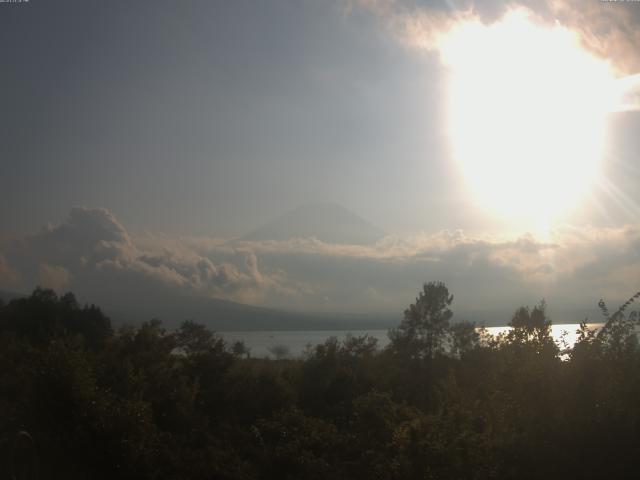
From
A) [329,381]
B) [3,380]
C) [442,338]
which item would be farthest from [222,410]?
[442,338]

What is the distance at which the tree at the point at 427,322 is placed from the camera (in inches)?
1729

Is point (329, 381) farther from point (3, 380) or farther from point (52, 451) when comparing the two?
point (52, 451)

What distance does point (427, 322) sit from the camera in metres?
44.8

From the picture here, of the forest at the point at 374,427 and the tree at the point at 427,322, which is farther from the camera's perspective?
the tree at the point at 427,322

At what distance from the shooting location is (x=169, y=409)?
2098 centimetres

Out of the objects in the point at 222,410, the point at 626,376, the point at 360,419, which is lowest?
the point at 222,410

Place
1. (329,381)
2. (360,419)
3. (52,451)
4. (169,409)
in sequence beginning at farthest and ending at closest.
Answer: (329,381) < (169,409) < (360,419) < (52,451)

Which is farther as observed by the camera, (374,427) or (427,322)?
(427,322)

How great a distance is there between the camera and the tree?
1729 inches

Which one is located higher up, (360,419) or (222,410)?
(360,419)

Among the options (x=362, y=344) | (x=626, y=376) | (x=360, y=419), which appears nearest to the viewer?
(x=626, y=376)

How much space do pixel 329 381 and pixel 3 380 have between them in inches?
563

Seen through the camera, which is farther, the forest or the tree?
the tree

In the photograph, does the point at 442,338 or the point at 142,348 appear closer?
the point at 142,348
